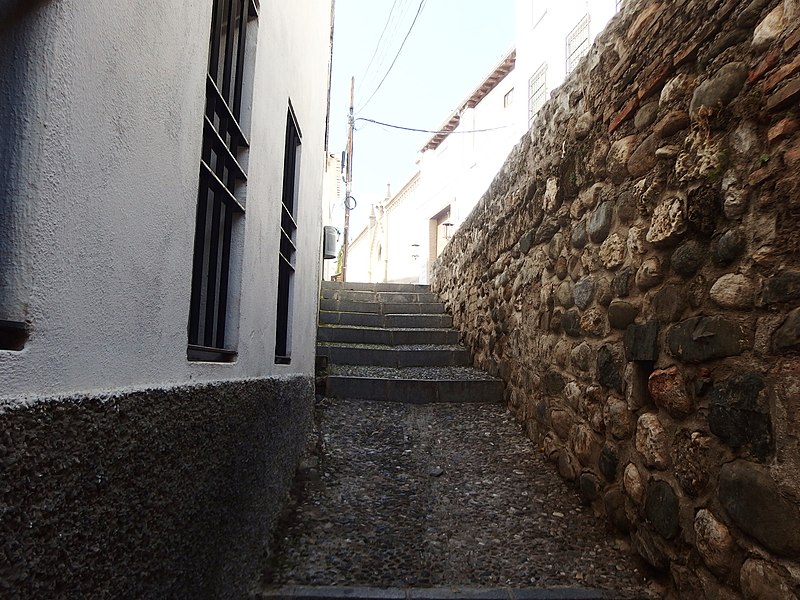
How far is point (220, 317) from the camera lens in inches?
81.0

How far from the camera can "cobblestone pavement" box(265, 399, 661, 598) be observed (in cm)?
224

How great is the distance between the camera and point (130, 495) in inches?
40.5

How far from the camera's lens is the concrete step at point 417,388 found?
4.29m

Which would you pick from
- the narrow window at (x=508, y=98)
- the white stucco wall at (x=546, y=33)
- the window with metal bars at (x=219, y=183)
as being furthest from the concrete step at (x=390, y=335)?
the narrow window at (x=508, y=98)

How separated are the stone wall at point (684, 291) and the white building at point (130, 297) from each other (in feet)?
4.82

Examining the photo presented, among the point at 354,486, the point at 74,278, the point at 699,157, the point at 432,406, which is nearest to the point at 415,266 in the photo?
the point at 432,406

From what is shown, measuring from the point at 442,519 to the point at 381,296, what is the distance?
477cm

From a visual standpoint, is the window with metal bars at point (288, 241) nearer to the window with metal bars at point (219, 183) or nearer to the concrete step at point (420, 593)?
the window with metal bars at point (219, 183)

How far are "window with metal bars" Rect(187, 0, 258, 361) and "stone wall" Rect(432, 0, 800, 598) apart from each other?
1.56 metres

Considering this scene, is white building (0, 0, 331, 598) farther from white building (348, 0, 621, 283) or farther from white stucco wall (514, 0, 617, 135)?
white stucco wall (514, 0, 617, 135)

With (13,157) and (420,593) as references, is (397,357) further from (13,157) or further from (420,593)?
(13,157)

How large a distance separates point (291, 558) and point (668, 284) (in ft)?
6.04

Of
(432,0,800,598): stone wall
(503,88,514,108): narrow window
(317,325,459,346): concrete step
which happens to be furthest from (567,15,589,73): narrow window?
(432,0,800,598): stone wall

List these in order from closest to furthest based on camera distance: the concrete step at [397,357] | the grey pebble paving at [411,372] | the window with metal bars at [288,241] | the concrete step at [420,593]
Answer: the concrete step at [420,593] < the window with metal bars at [288,241] < the grey pebble paving at [411,372] < the concrete step at [397,357]
